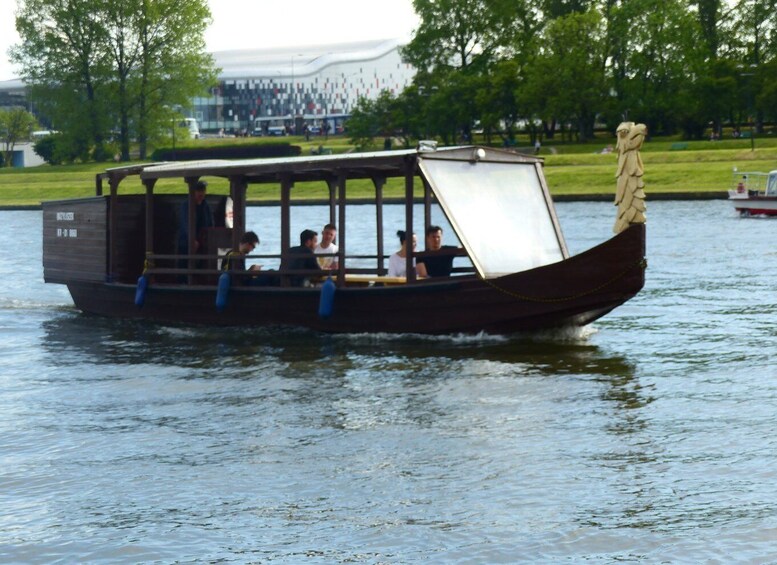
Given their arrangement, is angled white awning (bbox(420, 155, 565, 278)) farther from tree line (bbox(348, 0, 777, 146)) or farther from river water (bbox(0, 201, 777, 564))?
tree line (bbox(348, 0, 777, 146))

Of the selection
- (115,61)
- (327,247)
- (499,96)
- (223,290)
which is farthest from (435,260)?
(115,61)

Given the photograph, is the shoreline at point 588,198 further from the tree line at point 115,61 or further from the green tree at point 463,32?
the green tree at point 463,32

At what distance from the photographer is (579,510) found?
12312mm

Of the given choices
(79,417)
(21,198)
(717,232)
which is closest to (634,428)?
(79,417)

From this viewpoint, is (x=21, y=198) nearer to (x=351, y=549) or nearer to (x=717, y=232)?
(x=717, y=232)

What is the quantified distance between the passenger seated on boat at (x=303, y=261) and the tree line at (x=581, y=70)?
7186cm

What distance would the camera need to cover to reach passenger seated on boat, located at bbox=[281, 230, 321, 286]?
78.0 ft

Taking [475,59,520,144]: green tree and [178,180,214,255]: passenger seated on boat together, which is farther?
[475,59,520,144]: green tree

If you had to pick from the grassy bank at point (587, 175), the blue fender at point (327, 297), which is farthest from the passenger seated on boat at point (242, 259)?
the grassy bank at point (587, 175)

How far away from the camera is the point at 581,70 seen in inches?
3888

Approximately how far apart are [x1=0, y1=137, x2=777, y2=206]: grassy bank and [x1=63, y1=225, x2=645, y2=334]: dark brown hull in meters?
50.2

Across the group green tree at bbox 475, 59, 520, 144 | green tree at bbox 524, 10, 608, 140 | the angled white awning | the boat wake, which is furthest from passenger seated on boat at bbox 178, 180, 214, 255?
green tree at bbox 475, 59, 520, 144

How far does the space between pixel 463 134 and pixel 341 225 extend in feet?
294

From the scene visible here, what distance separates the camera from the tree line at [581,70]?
319 feet
